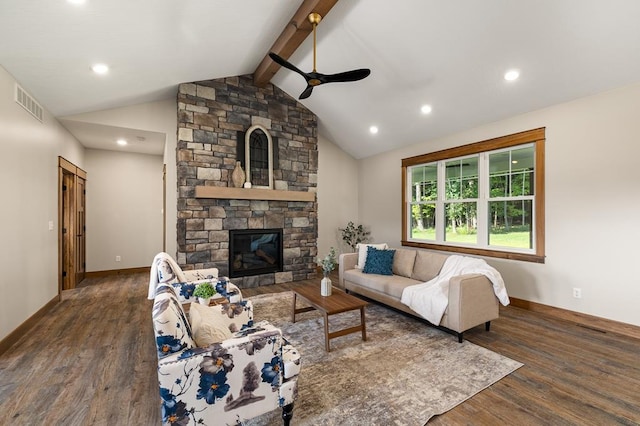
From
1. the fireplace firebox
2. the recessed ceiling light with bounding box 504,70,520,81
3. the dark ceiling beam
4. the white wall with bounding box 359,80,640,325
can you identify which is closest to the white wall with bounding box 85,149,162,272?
the fireplace firebox

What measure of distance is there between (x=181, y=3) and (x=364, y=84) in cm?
271

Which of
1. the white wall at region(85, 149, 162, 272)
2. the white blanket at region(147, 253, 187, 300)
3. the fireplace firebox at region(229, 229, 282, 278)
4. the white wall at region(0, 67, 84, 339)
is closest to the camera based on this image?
the white wall at region(0, 67, 84, 339)

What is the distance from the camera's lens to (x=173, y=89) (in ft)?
15.6

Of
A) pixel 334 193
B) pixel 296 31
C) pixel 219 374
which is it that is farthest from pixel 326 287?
pixel 334 193

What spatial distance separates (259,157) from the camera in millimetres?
5465

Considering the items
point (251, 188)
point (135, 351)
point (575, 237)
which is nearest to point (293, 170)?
point (251, 188)

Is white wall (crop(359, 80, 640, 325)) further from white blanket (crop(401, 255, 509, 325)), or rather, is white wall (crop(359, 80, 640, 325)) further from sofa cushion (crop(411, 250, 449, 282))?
sofa cushion (crop(411, 250, 449, 282))

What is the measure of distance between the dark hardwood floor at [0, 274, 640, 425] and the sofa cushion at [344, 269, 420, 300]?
931 millimetres

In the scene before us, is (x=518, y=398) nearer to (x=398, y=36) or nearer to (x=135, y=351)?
(x=135, y=351)

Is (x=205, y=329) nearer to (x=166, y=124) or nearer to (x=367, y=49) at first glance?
(x=367, y=49)

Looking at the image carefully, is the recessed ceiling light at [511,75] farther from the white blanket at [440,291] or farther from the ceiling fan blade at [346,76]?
the white blanket at [440,291]

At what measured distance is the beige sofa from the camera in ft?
9.82

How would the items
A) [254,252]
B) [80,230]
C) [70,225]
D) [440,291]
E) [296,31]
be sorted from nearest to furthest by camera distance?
[440,291]
[296,31]
[70,225]
[254,252]
[80,230]

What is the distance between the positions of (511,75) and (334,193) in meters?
4.08
